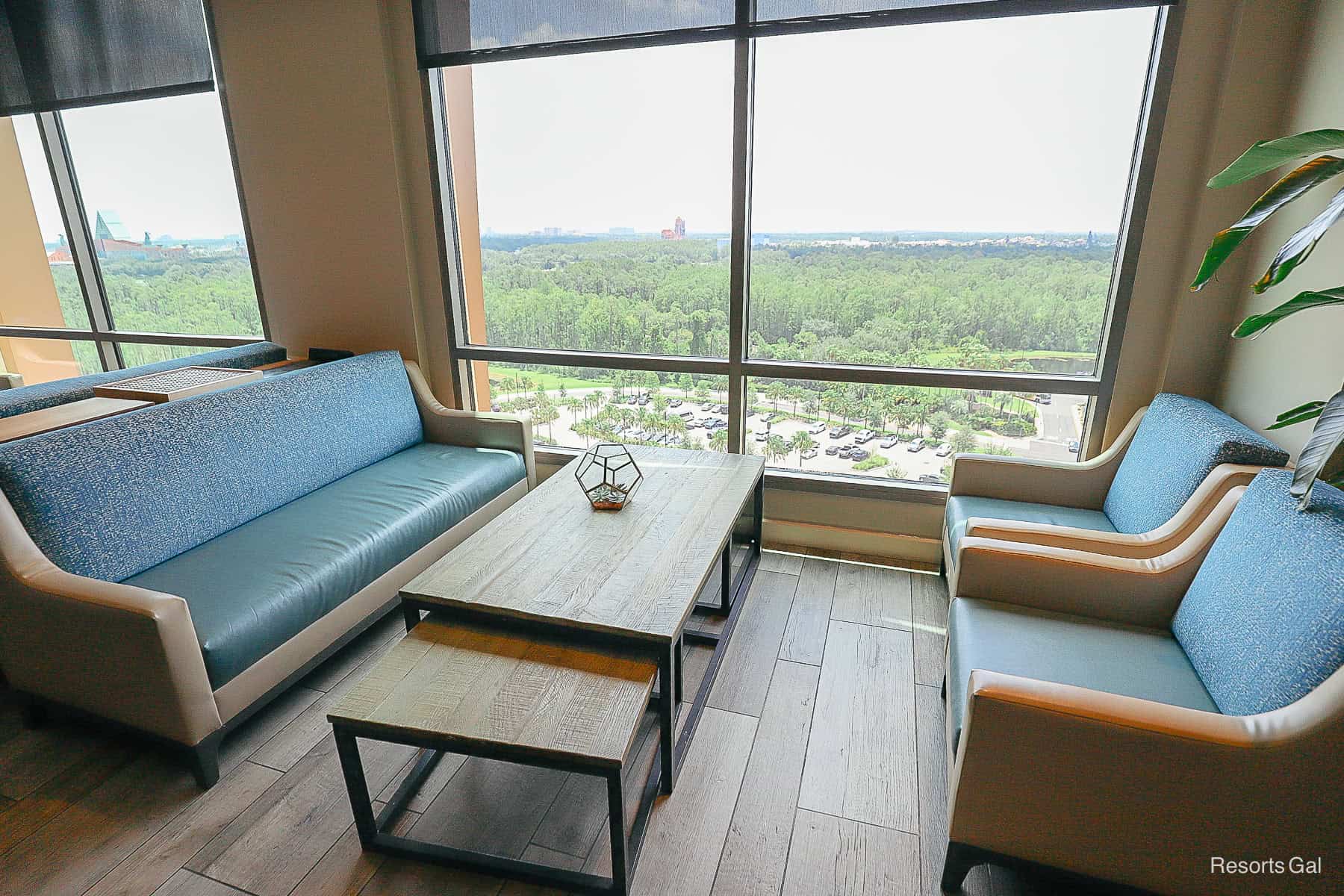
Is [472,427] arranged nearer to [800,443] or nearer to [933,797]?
[800,443]

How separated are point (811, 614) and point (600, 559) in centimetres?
97

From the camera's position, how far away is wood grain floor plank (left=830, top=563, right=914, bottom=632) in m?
2.39

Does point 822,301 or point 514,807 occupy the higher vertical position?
point 822,301

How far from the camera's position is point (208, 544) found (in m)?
2.09

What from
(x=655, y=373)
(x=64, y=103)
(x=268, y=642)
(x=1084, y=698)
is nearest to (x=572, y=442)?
(x=655, y=373)

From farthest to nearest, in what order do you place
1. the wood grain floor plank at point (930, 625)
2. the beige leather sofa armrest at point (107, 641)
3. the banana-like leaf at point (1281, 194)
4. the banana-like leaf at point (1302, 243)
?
the wood grain floor plank at point (930, 625) < the beige leather sofa armrest at point (107, 641) < the banana-like leaf at point (1281, 194) < the banana-like leaf at point (1302, 243)

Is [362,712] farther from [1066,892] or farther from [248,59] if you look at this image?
[248,59]

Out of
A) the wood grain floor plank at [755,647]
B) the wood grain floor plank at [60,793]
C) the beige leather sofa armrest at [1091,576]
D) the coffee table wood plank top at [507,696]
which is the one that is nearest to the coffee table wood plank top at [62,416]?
the wood grain floor plank at [60,793]

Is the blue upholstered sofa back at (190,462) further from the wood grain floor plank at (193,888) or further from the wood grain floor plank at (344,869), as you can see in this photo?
the wood grain floor plank at (344,869)

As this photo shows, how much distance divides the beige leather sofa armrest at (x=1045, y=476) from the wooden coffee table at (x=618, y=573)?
0.80 m

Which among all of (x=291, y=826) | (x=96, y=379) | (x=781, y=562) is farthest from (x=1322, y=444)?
(x=96, y=379)

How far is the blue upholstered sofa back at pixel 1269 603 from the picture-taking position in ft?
3.70

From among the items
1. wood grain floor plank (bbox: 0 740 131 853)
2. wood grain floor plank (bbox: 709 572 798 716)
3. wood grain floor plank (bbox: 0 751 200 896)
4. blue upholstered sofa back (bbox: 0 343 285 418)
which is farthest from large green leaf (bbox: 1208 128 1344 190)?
blue upholstered sofa back (bbox: 0 343 285 418)

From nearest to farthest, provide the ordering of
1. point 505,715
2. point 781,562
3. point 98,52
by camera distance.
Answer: point 505,715, point 781,562, point 98,52
